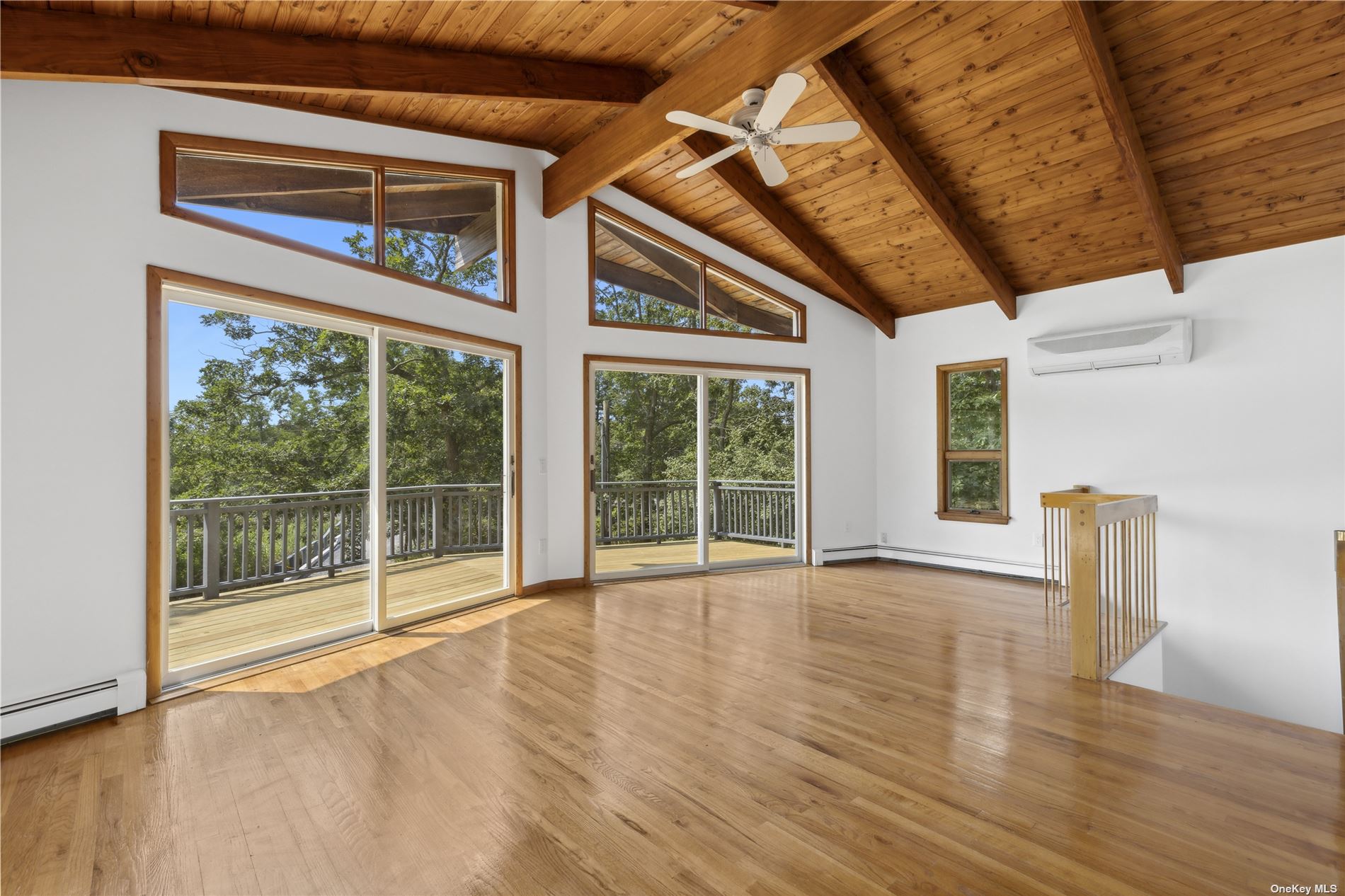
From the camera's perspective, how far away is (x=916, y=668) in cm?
357

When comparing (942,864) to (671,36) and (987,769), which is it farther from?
(671,36)

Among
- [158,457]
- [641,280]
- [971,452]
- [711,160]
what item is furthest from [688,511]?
[158,457]

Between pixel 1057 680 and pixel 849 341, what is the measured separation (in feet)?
14.5

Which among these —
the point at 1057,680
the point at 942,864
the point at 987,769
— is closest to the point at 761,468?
the point at 1057,680

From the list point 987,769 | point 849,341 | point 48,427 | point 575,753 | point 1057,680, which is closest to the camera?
point 987,769

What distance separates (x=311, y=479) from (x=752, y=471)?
4.02m

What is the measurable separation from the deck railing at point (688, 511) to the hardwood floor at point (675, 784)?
225 centimetres

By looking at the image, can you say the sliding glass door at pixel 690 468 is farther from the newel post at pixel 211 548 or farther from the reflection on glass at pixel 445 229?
the newel post at pixel 211 548

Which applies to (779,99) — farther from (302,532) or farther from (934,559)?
(934,559)

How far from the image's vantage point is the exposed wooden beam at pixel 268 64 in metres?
2.74

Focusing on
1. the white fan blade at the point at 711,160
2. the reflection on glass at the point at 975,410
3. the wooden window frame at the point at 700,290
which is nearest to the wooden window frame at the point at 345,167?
the wooden window frame at the point at 700,290

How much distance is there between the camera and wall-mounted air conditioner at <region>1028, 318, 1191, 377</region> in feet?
16.7

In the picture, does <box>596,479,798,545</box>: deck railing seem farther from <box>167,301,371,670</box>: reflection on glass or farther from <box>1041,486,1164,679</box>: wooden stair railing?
<box>1041,486,1164,679</box>: wooden stair railing

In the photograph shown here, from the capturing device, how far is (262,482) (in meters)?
3.63
